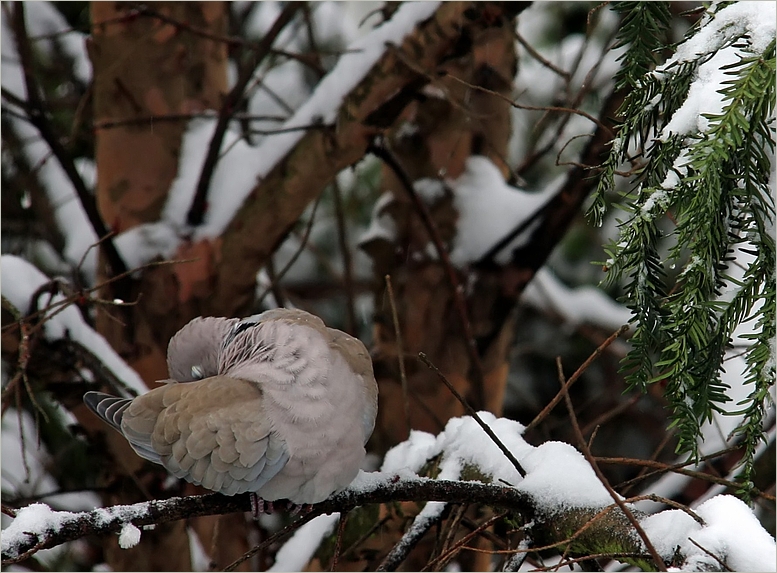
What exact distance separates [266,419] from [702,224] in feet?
2.21

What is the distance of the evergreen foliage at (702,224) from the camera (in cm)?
78

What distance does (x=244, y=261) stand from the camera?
203 centimetres

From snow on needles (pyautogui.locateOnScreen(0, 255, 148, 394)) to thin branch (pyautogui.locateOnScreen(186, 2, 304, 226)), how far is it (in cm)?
42

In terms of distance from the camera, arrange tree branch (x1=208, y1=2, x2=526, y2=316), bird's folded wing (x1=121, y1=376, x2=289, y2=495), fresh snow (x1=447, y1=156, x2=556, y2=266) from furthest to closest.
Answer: fresh snow (x1=447, y1=156, x2=556, y2=266) → tree branch (x1=208, y1=2, x2=526, y2=316) → bird's folded wing (x1=121, y1=376, x2=289, y2=495)

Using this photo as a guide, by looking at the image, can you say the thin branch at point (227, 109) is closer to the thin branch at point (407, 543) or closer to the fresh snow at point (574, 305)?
the thin branch at point (407, 543)

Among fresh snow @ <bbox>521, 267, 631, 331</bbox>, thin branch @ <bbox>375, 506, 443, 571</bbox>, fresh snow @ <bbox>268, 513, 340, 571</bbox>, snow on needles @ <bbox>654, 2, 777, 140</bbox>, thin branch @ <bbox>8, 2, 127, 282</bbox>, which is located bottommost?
fresh snow @ <bbox>521, 267, 631, 331</bbox>

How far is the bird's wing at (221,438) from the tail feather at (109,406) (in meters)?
0.10

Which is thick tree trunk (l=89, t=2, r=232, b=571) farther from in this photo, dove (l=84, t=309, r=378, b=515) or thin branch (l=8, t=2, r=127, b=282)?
dove (l=84, t=309, r=378, b=515)

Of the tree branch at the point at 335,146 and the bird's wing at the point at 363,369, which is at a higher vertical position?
the tree branch at the point at 335,146

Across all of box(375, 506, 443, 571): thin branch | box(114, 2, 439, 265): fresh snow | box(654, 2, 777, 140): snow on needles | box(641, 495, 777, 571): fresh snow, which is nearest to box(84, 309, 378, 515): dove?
box(375, 506, 443, 571): thin branch

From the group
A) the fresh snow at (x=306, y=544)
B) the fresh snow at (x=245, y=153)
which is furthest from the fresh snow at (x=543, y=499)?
the fresh snow at (x=245, y=153)

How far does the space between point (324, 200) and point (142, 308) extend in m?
1.59

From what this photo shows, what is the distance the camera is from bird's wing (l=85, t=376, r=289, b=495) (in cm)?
113

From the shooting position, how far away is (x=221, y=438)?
1146 mm
